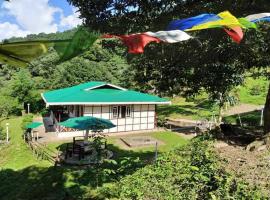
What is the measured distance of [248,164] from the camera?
29.1 ft

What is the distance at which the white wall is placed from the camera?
90.0ft

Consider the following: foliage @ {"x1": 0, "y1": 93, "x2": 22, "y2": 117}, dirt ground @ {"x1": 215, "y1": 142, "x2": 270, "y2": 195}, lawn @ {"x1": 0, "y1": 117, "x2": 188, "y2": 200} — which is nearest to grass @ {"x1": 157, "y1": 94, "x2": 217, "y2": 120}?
lawn @ {"x1": 0, "y1": 117, "x2": 188, "y2": 200}

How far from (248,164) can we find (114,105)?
19691mm

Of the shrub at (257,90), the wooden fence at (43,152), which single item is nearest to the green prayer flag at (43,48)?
the wooden fence at (43,152)

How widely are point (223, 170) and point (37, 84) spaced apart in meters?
43.4

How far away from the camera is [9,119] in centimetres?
3841

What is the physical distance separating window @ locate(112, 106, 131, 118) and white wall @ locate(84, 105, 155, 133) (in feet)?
0.92

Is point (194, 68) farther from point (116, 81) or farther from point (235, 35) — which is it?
point (116, 81)

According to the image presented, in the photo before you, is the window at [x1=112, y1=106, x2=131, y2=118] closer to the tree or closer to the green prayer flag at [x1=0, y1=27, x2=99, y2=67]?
the tree

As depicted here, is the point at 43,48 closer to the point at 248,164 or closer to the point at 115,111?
the point at 248,164

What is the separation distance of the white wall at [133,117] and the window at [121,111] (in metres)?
0.28

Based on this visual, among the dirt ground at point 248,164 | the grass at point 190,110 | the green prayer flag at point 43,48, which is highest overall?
the green prayer flag at point 43,48

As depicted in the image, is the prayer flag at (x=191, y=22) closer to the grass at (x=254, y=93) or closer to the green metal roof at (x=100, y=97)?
the green metal roof at (x=100, y=97)

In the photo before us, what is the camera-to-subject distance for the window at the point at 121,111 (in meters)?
28.2
